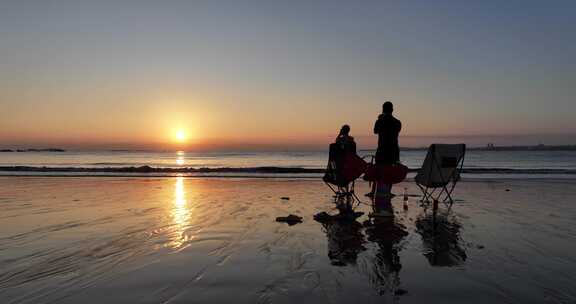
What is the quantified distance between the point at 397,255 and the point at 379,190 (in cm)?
348

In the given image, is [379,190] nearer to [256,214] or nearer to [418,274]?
[256,214]

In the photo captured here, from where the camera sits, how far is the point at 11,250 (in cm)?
433

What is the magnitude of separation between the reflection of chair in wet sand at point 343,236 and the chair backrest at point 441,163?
7.83 ft

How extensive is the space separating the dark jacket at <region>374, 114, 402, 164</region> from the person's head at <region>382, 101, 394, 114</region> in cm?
9

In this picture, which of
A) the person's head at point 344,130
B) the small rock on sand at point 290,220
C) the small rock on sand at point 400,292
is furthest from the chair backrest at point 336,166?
the small rock on sand at point 400,292

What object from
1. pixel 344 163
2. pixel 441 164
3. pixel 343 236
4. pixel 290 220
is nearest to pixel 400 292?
pixel 343 236

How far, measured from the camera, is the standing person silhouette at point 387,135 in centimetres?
784

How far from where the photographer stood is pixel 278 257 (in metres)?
4.07

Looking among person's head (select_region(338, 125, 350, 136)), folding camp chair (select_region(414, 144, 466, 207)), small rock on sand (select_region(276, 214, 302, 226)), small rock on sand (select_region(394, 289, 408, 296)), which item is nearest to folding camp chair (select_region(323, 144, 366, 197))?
person's head (select_region(338, 125, 350, 136))

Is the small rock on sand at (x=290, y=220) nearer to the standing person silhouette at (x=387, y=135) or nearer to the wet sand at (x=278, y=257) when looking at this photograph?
the wet sand at (x=278, y=257)

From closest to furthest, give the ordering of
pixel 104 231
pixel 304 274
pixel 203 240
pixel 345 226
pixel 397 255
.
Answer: pixel 304 274 → pixel 397 255 → pixel 203 240 → pixel 104 231 → pixel 345 226

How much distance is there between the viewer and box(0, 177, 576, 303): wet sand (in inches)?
118

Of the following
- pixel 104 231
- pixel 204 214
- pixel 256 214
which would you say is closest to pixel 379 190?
pixel 256 214

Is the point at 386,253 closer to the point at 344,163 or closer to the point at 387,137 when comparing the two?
the point at 387,137
